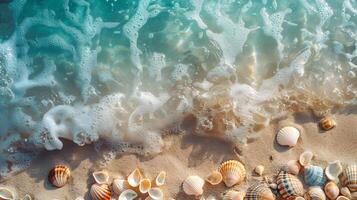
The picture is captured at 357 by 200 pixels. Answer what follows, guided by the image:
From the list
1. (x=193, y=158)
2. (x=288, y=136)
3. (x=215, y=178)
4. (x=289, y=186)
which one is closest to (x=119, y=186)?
(x=193, y=158)

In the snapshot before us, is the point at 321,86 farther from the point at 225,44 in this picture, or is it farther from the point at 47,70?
the point at 47,70

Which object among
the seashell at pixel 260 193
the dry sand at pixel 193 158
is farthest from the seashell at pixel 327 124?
the seashell at pixel 260 193

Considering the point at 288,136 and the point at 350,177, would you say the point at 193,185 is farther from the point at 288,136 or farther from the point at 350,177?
the point at 350,177

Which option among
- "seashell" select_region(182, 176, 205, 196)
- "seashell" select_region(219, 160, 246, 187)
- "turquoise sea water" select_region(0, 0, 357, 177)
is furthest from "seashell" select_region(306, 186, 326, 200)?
"seashell" select_region(182, 176, 205, 196)

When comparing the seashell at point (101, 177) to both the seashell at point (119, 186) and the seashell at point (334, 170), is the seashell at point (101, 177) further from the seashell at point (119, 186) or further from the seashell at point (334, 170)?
the seashell at point (334, 170)

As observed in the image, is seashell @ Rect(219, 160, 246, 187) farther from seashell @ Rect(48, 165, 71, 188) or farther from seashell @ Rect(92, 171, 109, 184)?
seashell @ Rect(48, 165, 71, 188)

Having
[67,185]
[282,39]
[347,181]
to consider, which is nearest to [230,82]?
[282,39]
